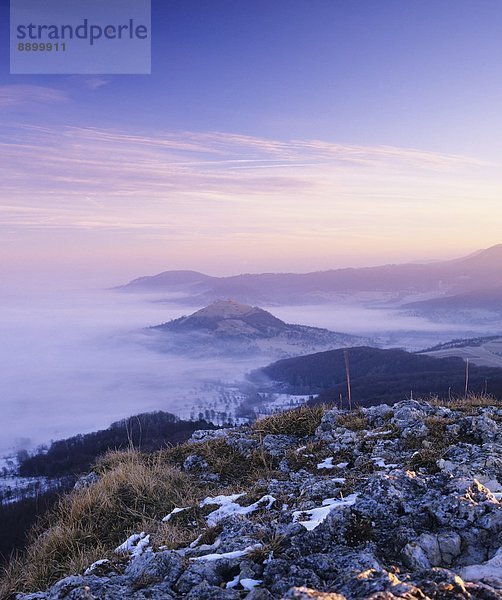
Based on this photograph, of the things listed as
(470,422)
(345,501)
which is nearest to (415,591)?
(345,501)

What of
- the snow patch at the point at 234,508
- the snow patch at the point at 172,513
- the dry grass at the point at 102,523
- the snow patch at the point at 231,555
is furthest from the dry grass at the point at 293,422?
the snow patch at the point at 231,555

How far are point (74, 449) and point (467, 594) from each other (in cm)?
10676

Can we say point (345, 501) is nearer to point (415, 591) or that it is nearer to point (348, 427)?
point (415, 591)

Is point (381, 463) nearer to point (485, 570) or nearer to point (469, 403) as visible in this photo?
point (485, 570)

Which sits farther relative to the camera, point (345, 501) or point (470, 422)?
point (470, 422)

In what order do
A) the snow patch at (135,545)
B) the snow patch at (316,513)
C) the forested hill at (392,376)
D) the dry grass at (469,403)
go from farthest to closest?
the forested hill at (392,376), the dry grass at (469,403), the snow patch at (135,545), the snow patch at (316,513)

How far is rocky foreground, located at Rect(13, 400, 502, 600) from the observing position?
3410 mm

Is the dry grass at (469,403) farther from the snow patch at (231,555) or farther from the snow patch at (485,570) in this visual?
the snow patch at (231,555)

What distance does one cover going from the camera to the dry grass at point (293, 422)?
10.5m

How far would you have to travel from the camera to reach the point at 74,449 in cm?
9825

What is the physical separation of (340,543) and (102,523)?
13.4 ft

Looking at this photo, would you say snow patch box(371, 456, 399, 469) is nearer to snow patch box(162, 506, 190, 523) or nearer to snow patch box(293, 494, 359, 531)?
snow patch box(293, 494, 359, 531)

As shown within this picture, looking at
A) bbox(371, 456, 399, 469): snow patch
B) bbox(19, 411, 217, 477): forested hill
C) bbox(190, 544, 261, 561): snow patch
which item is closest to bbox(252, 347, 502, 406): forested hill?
bbox(19, 411, 217, 477): forested hill

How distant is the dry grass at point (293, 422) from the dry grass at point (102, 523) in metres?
2.61
